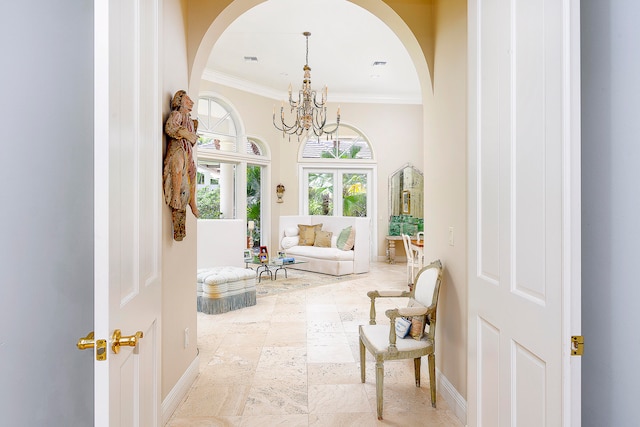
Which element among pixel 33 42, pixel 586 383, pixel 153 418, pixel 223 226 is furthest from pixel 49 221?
pixel 223 226

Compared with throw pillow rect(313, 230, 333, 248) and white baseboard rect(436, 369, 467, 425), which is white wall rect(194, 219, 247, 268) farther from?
white baseboard rect(436, 369, 467, 425)

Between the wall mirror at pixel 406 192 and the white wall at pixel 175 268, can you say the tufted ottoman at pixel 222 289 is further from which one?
the wall mirror at pixel 406 192

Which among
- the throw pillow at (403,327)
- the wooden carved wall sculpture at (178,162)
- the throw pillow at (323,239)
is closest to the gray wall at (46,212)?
the wooden carved wall sculpture at (178,162)

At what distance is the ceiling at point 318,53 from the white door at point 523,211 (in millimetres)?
→ 3794

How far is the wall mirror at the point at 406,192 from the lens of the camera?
8664 millimetres

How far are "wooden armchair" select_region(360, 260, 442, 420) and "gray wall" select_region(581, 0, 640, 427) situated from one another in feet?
3.80

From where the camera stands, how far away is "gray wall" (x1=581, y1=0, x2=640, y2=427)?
928 millimetres

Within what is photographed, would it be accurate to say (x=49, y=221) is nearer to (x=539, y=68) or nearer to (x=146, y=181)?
(x=146, y=181)

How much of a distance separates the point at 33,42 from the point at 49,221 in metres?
0.51

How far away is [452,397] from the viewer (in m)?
2.27

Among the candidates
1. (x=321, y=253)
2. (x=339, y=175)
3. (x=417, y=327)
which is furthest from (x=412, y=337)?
(x=339, y=175)

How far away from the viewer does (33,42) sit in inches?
39.8

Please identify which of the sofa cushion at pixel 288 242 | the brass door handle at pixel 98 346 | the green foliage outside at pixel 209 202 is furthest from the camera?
the sofa cushion at pixel 288 242

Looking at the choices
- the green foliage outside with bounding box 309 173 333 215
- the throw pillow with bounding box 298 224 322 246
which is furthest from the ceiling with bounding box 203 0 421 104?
the throw pillow with bounding box 298 224 322 246
